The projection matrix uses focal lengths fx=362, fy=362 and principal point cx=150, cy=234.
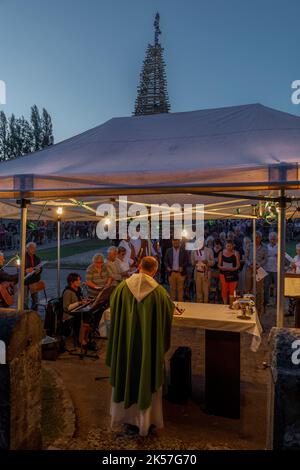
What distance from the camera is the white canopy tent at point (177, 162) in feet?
10.2

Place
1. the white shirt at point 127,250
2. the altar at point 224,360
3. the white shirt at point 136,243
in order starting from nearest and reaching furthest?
the altar at point 224,360
the white shirt at point 127,250
the white shirt at point 136,243

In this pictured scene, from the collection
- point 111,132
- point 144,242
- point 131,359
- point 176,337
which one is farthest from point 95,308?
point 144,242

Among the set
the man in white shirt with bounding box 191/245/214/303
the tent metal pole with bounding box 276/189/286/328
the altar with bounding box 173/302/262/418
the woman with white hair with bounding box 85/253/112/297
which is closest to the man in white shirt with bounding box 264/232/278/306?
the man in white shirt with bounding box 191/245/214/303

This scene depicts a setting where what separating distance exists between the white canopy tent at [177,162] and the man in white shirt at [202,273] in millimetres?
5974

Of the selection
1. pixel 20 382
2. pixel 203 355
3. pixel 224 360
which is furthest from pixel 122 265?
pixel 20 382

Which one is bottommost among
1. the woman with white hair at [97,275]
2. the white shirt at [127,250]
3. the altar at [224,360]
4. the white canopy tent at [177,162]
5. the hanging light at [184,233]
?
the altar at [224,360]

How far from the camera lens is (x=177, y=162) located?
3.38 metres

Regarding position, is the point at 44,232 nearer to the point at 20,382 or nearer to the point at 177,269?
the point at 177,269

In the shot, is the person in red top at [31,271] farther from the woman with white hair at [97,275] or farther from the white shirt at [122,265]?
the white shirt at [122,265]

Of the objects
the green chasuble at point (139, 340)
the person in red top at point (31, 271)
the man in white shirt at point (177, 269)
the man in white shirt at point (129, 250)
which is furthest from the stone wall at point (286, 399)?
the man in white shirt at point (129, 250)

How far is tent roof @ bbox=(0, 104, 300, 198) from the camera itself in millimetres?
3107

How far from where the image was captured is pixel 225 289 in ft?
31.2

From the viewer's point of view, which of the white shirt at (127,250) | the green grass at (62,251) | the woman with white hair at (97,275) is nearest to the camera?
the woman with white hair at (97,275)

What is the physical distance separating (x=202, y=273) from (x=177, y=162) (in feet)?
22.9
